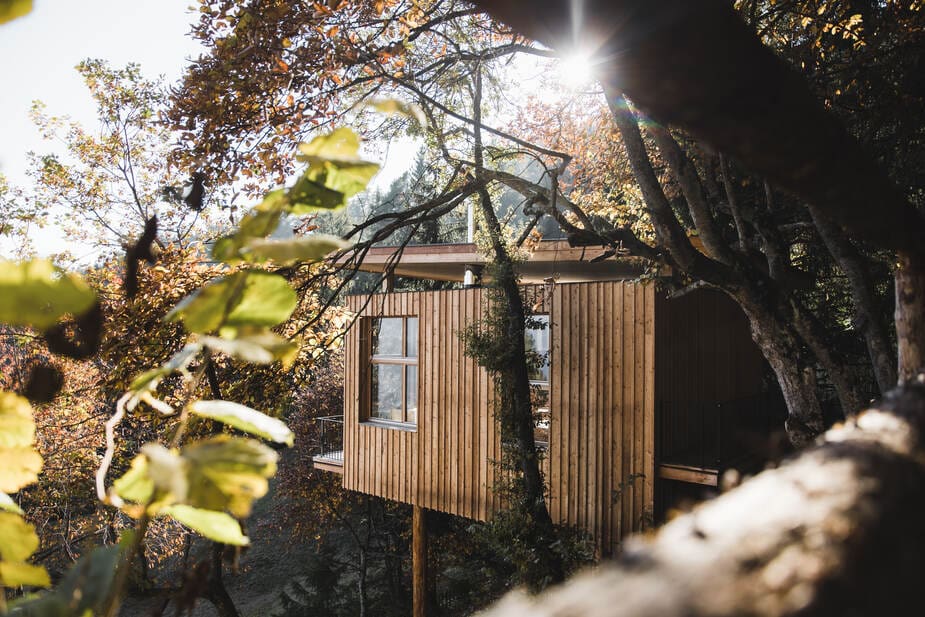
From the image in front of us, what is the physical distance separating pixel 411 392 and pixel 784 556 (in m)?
8.76

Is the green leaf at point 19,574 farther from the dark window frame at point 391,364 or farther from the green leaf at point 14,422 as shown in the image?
the dark window frame at point 391,364

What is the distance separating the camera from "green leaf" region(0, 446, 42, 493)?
47cm

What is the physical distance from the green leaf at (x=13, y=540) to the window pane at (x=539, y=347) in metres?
6.57

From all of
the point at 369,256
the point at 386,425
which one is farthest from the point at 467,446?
the point at 369,256

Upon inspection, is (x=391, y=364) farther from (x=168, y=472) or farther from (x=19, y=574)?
(x=168, y=472)

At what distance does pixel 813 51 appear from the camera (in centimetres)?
495

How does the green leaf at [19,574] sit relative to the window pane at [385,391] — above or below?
above

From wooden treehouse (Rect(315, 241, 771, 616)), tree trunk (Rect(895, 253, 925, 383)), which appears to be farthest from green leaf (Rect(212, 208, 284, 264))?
wooden treehouse (Rect(315, 241, 771, 616))

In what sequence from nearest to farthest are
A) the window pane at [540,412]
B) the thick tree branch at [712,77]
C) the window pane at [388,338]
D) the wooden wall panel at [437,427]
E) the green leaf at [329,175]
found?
the green leaf at [329,175] < the thick tree branch at [712,77] < the window pane at [540,412] < the wooden wall panel at [437,427] < the window pane at [388,338]

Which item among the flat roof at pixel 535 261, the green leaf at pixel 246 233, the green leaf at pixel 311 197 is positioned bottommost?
the green leaf at pixel 246 233

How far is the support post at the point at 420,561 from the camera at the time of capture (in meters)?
8.74

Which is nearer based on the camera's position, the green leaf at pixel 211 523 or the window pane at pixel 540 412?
the green leaf at pixel 211 523

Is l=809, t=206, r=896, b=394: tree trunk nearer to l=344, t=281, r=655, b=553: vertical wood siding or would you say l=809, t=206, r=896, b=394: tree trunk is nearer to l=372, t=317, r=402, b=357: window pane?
l=344, t=281, r=655, b=553: vertical wood siding

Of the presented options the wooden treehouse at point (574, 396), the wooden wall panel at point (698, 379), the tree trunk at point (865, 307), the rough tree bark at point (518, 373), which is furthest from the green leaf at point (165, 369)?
the wooden wall panel at point (698, 379)
